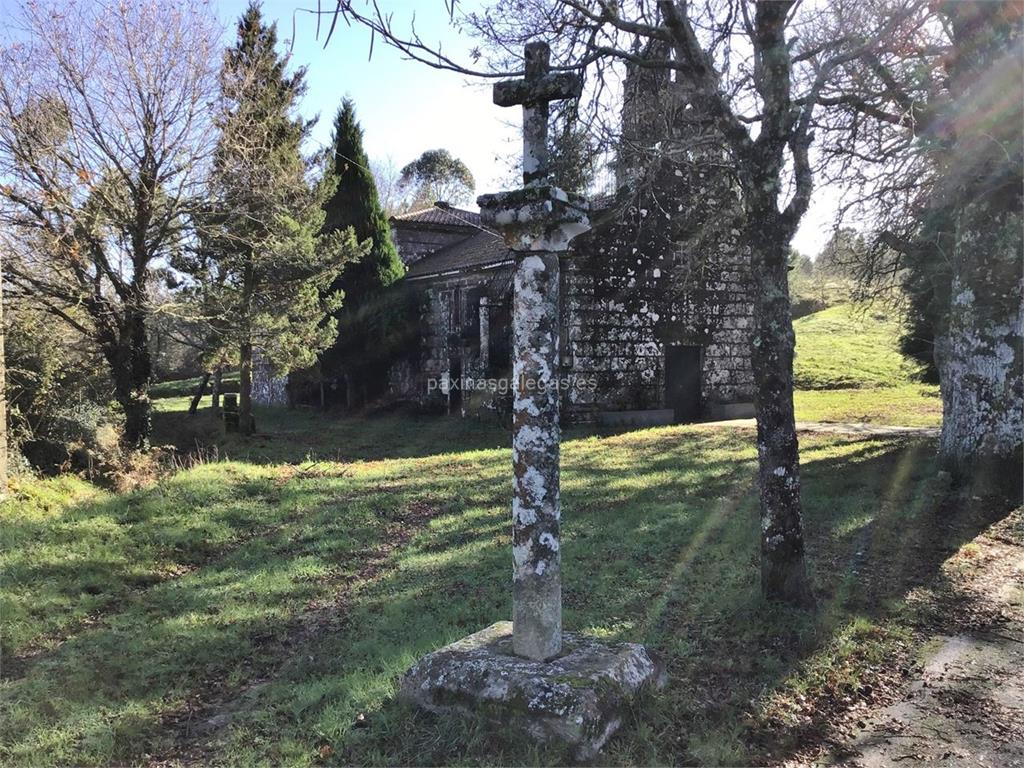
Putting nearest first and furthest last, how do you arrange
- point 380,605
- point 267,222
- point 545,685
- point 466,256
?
point 545,685 → point 380,605 → point 267,222 → point 466,256

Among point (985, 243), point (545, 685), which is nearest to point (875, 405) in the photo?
point (985, 243)

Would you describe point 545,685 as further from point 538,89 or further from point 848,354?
point 848,354

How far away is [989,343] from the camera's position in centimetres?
780

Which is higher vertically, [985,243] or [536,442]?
[985,243]

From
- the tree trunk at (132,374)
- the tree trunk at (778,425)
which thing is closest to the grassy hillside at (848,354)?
the tree trunk at (778,425)

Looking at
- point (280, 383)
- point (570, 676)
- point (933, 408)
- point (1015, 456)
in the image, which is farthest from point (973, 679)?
point (280, 383)

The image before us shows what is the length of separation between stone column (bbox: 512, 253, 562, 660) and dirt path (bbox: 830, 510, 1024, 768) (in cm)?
171

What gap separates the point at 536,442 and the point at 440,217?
25478 millimetres

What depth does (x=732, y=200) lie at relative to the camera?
9664mm

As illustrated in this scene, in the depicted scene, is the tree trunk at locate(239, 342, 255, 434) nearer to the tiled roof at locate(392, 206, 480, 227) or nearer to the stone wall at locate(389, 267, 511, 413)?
the stone wall at locate(389, 267, 511, 413)

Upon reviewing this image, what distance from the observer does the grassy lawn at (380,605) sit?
3.52m

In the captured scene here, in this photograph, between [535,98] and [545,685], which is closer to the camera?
[545,685]

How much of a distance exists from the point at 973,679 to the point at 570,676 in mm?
2666

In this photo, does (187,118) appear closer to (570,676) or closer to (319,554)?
(319,554)
